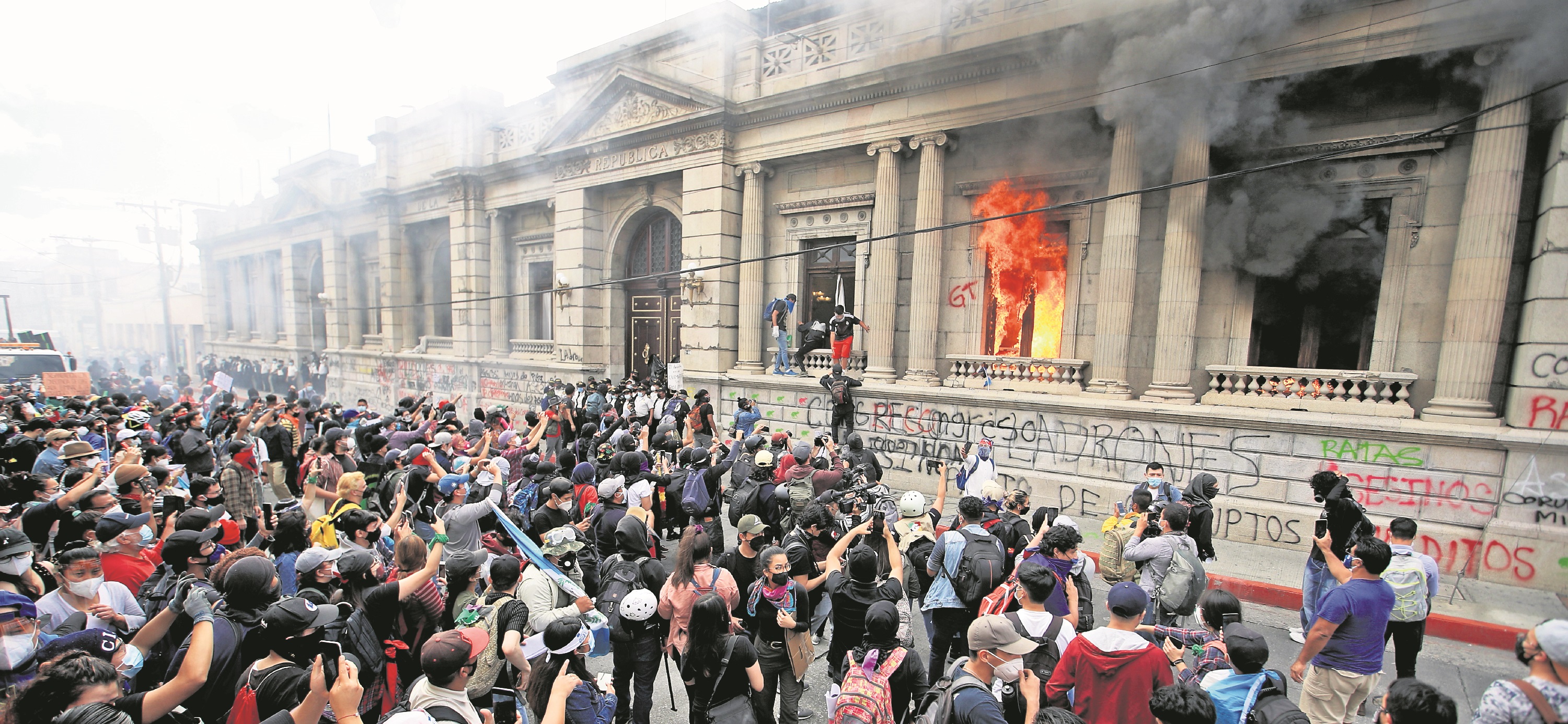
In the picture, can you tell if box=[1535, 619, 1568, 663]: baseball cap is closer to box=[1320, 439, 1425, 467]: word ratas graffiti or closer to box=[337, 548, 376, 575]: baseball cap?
box=[337, 548, 376, 575]: baseball cap

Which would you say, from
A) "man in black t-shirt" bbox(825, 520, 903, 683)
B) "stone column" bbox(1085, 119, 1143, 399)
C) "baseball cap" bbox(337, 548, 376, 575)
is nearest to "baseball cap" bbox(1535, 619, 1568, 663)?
"man in black t-shirt" bbox(825, 520, 903, 683)

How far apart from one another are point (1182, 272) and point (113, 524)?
11521mm

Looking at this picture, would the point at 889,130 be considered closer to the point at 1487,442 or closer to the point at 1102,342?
the point at 1102,342

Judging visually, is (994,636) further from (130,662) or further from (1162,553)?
(130,662)

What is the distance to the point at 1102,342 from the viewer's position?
372 inches

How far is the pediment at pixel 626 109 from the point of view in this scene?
1341 centimetres

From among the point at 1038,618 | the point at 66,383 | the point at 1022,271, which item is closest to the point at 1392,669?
the point at 1038,618

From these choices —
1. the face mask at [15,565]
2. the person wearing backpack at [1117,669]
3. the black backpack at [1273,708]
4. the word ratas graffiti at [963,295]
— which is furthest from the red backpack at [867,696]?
the word ratas graffiti at [963,295]

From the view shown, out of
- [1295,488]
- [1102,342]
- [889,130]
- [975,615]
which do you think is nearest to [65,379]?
[889,130]

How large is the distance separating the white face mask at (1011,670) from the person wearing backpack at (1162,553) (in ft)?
6.38

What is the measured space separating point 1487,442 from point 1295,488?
1.83 meters

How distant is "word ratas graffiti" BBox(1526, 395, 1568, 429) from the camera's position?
21.4 ft

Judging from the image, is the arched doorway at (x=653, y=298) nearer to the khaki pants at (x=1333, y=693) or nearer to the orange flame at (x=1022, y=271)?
the orange flame at (x=1022, y=271)

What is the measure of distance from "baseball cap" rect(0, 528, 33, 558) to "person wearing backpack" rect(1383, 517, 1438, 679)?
338 inches
